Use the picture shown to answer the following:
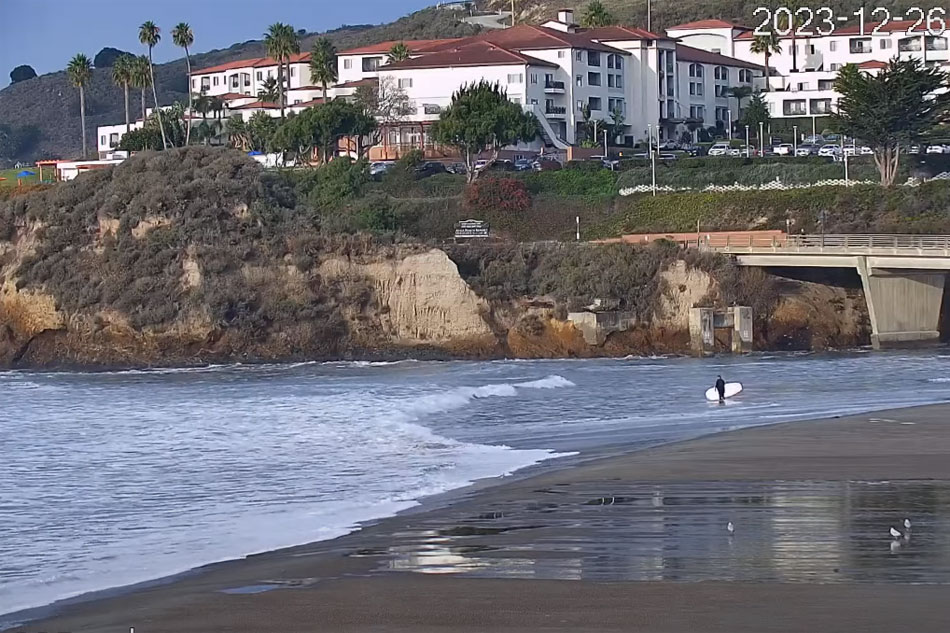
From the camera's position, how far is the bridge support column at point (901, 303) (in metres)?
54.0

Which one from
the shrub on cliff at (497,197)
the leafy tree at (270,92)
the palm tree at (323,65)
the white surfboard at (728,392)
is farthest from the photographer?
the leafy tree at (270,92)

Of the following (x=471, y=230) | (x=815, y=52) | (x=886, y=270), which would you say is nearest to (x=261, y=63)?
(x=815, y=52)

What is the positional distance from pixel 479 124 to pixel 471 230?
12308mm

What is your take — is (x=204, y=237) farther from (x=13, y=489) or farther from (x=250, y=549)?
(x=250, y=549)

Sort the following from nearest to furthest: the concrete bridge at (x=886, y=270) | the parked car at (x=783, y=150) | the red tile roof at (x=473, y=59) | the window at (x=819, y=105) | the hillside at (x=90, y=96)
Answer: the concrete bridge at (x=886, y=270)
the parked car at (x=783, y=150)
the red tile roof at (x=473, y=59)
the window at (x=819, y=105)
the hillside at (x=90, y=96)

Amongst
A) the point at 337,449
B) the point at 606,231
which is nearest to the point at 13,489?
the point at 337,449

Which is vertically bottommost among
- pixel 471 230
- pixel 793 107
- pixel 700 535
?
pixel 700 535

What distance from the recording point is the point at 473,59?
89438mm

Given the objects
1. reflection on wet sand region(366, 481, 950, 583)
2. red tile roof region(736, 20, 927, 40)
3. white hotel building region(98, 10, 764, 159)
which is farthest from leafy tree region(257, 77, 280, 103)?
reflection on wet sand region(366, 481, 950, 583)

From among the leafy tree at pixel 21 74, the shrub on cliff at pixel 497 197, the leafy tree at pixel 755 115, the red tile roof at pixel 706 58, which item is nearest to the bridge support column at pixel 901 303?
the shrub on cliff at pixel 497 197

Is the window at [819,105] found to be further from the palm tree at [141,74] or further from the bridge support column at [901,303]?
the bridge support column at [901,303]

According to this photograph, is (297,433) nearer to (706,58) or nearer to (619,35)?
(619,35)

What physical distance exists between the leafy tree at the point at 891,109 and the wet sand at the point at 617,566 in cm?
5237

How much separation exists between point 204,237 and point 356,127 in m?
25.3
